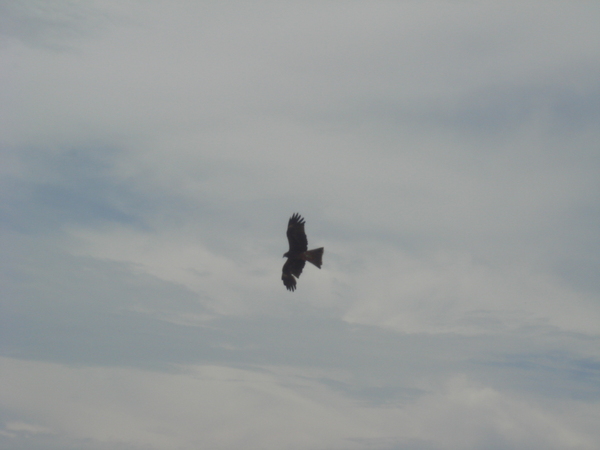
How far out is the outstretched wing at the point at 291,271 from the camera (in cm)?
4153

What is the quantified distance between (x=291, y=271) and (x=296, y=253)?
1.64 metres

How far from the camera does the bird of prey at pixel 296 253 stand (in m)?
40.0

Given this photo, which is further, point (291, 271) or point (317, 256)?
point (291, 271)

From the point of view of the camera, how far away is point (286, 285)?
42531 millimetres

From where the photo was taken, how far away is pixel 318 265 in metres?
40.1

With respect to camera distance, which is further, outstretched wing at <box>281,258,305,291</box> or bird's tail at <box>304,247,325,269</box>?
outstretched wing at <box>281,258,305,291</box>

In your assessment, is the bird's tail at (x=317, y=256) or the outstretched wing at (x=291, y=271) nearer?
the bird's tail at (x=317, y=256)

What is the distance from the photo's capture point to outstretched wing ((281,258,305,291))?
41.5 metres

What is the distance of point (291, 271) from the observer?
42000 mm

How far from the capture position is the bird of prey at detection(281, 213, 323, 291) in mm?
40000

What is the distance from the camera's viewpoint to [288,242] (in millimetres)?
40594

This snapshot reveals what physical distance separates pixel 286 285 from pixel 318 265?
12.0ft
